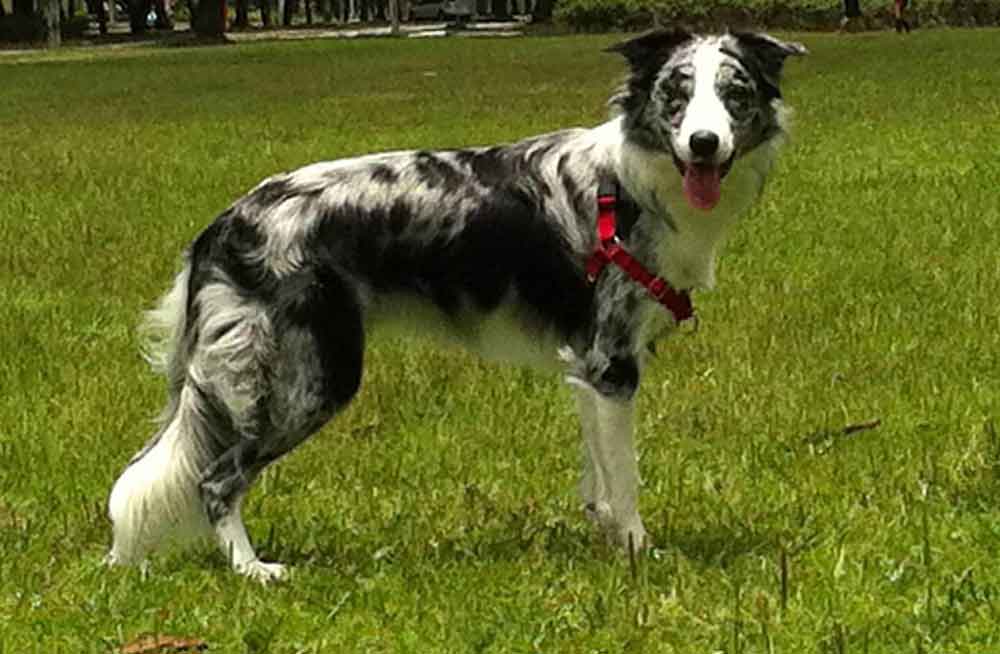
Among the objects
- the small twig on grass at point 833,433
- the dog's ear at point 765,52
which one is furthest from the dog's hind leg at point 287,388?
the small twig on grass at point 833,433

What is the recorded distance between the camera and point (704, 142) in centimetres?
570

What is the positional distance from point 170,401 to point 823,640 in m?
2.29

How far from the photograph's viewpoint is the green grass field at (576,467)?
5.40 m

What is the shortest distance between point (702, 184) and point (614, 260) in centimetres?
40

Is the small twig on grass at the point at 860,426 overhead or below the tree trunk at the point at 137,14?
overhead

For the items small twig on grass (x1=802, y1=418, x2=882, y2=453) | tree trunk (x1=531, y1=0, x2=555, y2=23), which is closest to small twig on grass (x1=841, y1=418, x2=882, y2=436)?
small twig on grass (x1=802, y1=418, x2=882, y2=453)

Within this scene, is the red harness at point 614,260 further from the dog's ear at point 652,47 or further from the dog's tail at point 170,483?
the dog's tail at point 170,483

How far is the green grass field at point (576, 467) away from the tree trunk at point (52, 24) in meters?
41.0

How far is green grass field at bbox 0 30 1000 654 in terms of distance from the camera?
5402 mm

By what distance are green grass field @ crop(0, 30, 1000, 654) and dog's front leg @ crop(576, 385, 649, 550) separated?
0.17 meters

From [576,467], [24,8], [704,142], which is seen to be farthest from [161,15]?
[704,142]

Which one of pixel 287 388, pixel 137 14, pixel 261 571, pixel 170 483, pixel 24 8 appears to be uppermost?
pixel 287 388

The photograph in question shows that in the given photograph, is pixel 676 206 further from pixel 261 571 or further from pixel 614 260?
pixel 261 571

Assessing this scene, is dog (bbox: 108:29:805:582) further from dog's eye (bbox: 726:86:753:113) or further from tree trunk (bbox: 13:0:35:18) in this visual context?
tree trunk (bbox: 13:0:35:18)
